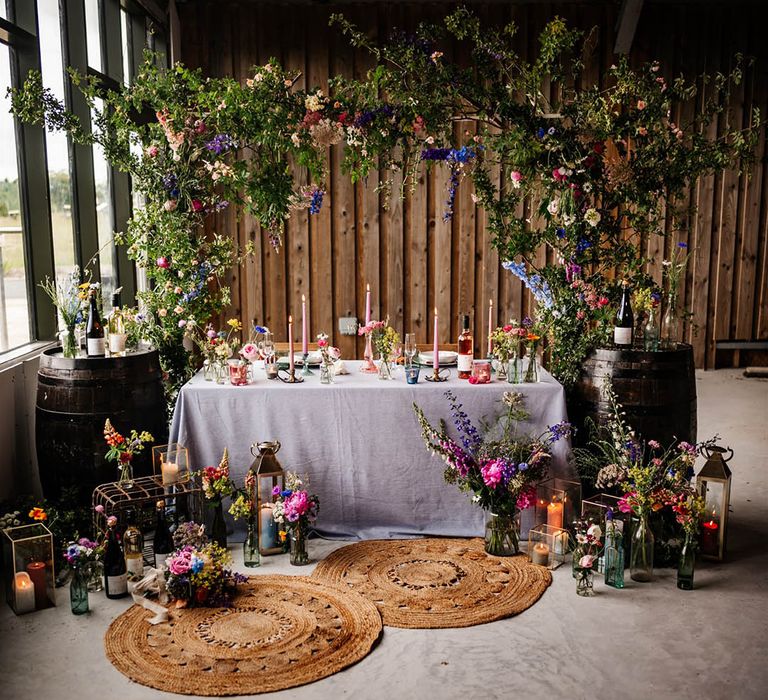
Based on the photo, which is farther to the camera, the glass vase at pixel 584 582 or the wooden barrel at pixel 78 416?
the wooden barrel at pixel 78 416

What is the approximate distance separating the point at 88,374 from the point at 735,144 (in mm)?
3332

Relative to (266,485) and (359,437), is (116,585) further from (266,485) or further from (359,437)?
(359,437)

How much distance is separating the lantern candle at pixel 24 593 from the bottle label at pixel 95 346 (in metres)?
1.15

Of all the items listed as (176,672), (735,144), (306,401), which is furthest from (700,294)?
(176,672)

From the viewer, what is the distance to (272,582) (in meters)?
3.65

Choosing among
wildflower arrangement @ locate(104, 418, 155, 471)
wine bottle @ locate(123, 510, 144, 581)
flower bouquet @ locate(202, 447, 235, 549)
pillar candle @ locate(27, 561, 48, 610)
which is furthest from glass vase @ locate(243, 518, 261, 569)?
pillar candle @ locate(27, 561, 48, 610)

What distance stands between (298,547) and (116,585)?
2.59ft

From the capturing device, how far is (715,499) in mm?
3822

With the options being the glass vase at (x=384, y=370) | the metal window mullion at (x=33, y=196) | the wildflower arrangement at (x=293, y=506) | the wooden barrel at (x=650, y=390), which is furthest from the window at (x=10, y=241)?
the wooden barrel at (x=650, y=390)

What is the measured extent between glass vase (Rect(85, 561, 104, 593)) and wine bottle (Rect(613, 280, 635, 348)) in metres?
2.63

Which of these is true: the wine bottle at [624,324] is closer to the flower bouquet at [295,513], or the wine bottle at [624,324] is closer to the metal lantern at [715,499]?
the metal lantern at [715,499]

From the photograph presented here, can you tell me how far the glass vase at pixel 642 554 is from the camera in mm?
3619

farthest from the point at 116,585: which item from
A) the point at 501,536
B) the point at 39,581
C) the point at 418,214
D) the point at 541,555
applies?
the point at 418,214

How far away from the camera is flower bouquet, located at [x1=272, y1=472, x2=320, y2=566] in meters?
3.74
